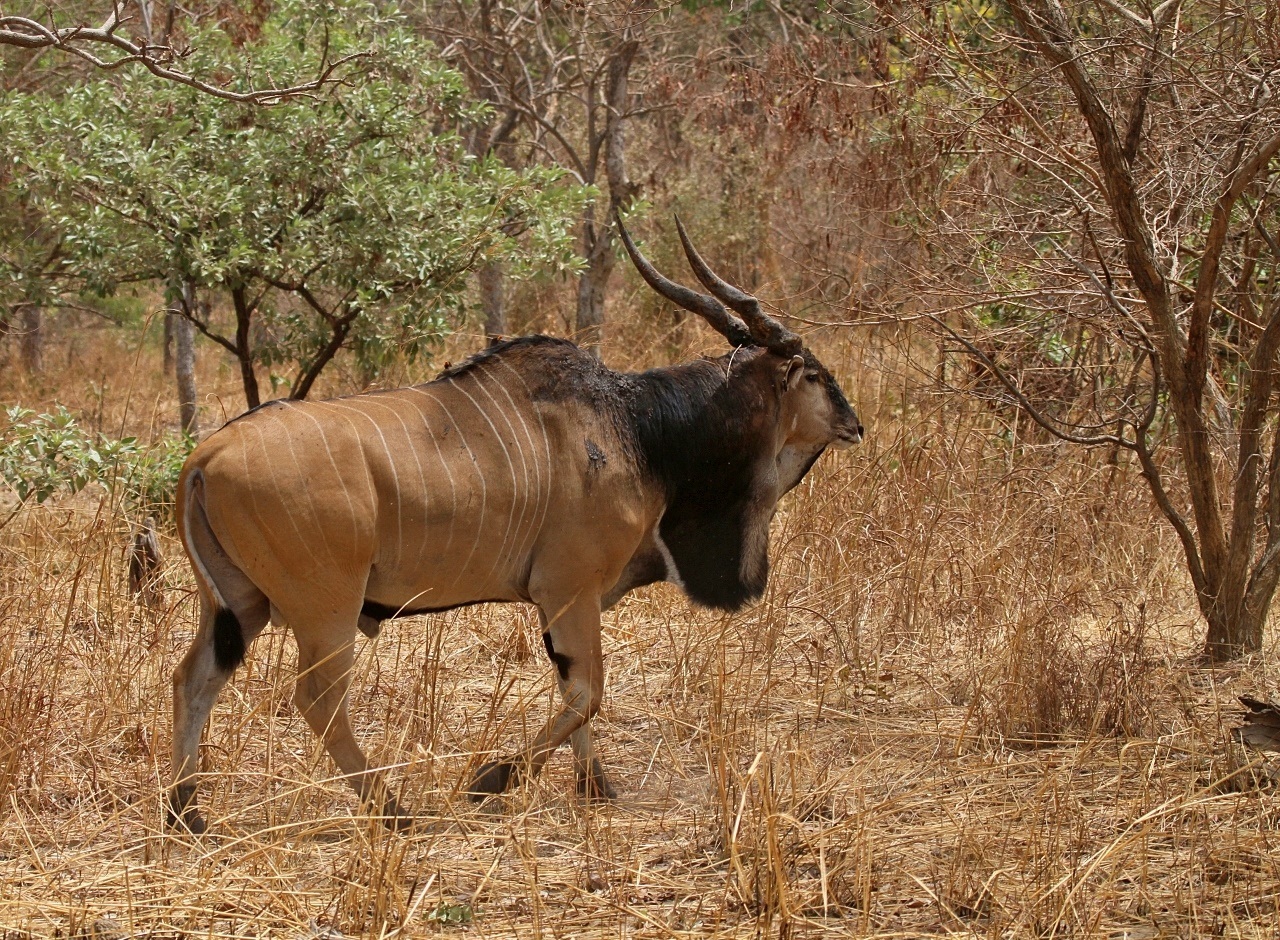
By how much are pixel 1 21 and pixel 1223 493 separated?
460 centimetres

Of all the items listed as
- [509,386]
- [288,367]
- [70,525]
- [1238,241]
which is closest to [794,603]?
[509,386]

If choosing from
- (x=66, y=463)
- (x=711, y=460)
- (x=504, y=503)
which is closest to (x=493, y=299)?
Answer: (x=66, y=463)

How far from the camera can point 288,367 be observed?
11484 millimetres

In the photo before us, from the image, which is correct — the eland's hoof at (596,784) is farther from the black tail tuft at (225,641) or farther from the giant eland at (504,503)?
the black tail tuft at (225,641)

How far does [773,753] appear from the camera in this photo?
11.8 feet

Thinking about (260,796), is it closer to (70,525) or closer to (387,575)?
(387,575)

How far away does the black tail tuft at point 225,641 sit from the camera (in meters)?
3.57

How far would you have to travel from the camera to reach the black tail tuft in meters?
3.57

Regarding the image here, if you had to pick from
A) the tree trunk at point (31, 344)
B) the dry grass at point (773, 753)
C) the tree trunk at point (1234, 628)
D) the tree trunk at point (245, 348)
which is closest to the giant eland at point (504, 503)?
the dry grass at point (773, 753)

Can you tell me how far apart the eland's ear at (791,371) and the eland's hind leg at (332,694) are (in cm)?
158

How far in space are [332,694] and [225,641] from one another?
0.29m

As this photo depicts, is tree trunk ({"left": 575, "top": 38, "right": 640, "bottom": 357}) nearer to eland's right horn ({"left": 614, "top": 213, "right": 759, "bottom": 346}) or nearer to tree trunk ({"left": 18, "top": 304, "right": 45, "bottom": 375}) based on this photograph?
eland's right horn ({"left": 614, "top": 213, "right": 759, "bottom": 346})

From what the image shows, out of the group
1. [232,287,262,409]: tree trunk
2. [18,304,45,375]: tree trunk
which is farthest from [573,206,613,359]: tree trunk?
[18,304,45,375]: tree trunk

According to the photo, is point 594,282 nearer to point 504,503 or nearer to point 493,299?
point 493,299
